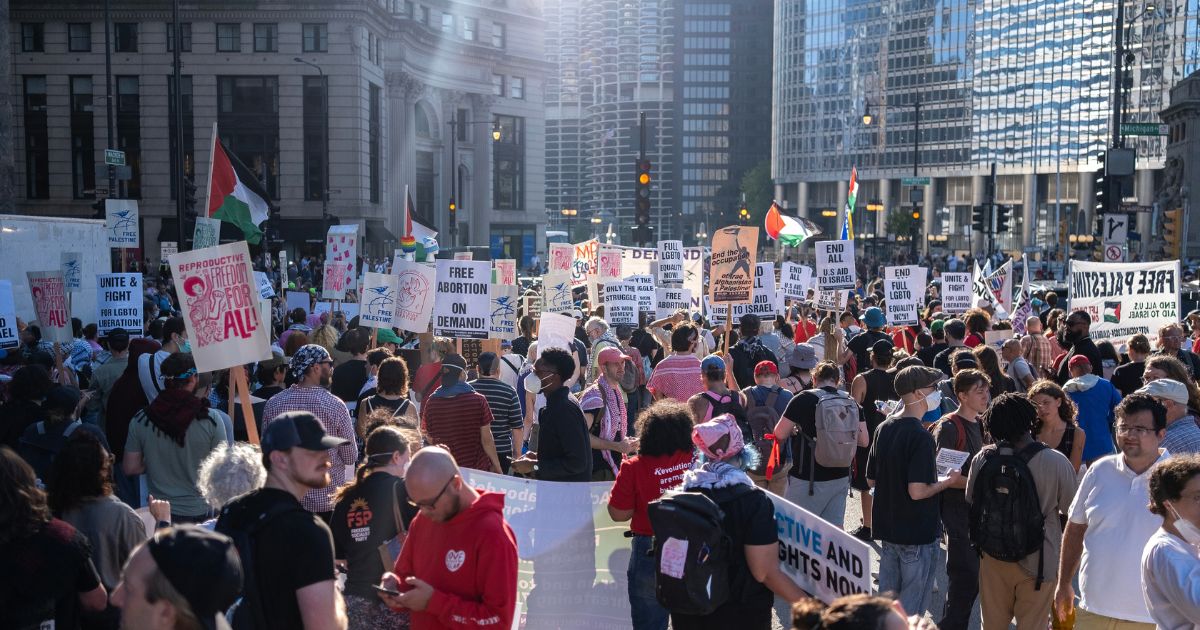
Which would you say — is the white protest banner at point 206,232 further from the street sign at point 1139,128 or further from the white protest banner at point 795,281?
the street sign at point 1139,128

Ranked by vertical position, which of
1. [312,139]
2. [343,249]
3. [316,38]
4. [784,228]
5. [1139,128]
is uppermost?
[316,38]

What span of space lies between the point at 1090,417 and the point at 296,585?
7.09 metres

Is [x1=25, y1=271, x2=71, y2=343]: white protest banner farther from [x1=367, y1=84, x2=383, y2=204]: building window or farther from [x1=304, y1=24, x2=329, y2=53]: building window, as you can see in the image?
[x1=367, y1=84, x2=383, y2=204]: building window

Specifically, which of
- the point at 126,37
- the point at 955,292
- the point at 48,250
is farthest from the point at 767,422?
the point at 126,37

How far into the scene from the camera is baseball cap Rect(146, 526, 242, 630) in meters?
3.52

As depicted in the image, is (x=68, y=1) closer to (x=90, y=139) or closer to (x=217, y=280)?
(x=90, y=139)

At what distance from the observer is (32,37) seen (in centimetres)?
6125

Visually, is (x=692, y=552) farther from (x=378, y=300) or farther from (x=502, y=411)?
(x=378, y=300)

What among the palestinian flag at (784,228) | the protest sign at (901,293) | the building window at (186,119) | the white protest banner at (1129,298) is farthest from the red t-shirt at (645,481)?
the building window at (186,119)

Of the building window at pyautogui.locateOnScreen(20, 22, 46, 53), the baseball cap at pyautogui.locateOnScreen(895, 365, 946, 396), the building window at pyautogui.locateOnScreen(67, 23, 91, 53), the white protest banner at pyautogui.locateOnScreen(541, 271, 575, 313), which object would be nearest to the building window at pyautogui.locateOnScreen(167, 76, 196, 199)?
the building window at pyautogui.locateOnScreen(67, 23, 91, 53)

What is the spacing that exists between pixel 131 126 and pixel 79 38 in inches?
197

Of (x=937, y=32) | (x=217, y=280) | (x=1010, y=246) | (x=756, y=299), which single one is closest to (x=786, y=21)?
(x=937, y=32)

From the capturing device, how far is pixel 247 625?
4.30 meters

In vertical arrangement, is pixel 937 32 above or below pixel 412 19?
above
